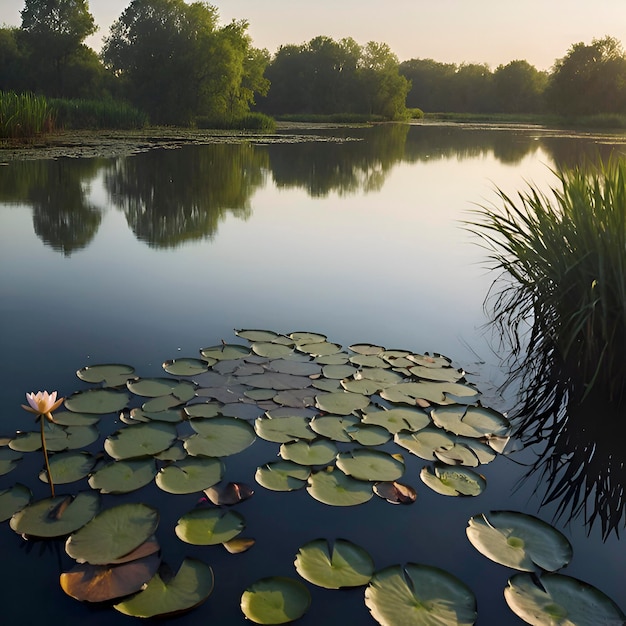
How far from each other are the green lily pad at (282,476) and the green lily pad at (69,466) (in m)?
0.60

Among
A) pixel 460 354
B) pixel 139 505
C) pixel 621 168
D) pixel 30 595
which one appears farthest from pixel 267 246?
pixel 30 595

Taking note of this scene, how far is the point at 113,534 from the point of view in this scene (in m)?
1.74

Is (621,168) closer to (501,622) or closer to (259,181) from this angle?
(501,622)

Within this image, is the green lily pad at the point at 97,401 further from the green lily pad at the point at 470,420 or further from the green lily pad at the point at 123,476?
the green lily pad at the point at 470,420

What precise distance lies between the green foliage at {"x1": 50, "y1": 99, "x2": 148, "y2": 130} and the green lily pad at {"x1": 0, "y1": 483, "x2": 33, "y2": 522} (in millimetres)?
19608

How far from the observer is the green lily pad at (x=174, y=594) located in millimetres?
1485

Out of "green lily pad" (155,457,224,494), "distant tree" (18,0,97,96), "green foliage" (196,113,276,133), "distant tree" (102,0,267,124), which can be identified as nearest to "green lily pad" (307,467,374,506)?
"green lily pad" (155,457,224,494)

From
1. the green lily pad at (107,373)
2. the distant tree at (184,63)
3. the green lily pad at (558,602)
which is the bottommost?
the green lily pad at (558,602)

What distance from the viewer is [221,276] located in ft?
15.6

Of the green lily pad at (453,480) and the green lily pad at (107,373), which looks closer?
the green lily pad at (453,480)

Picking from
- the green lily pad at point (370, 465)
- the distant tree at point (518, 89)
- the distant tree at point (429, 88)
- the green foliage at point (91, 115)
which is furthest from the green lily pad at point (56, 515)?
the distant tree at point (429, 88)

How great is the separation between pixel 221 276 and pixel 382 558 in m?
3.31

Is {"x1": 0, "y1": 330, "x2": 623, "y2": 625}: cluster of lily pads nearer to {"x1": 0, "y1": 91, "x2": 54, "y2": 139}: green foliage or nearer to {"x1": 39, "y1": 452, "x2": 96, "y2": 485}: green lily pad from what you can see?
{"x1": 39, "y1": 452, "x2": 96, "y2": 485}: green lily pad

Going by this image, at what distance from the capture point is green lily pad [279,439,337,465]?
2.19m
